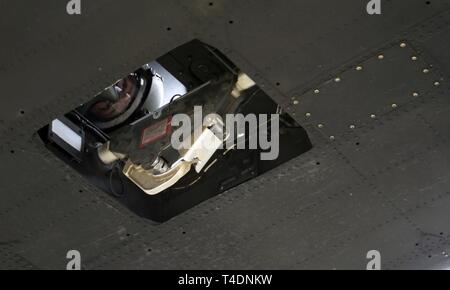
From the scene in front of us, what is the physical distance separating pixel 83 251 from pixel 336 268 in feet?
7.49

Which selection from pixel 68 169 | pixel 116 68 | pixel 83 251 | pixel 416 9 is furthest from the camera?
pixel 83 251

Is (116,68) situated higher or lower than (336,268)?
higher

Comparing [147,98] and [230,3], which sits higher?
[147,98]

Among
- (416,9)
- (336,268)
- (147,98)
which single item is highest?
(147,98)

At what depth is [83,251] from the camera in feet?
27.8

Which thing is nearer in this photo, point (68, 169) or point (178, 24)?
point (178, 24)

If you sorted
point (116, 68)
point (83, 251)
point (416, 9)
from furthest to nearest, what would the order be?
point (83, 251)
point (116, 68)
point (416, 9)

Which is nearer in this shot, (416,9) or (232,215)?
(416,9)

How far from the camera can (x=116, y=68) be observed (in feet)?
23.7

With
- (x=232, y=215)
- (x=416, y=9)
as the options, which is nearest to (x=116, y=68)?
(x=232, y=215)

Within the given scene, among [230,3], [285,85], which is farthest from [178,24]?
[285,85]

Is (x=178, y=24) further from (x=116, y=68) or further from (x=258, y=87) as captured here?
(x=258, y=87)

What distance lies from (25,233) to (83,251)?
1.76 feet

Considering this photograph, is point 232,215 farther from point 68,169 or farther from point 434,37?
point 434,37
